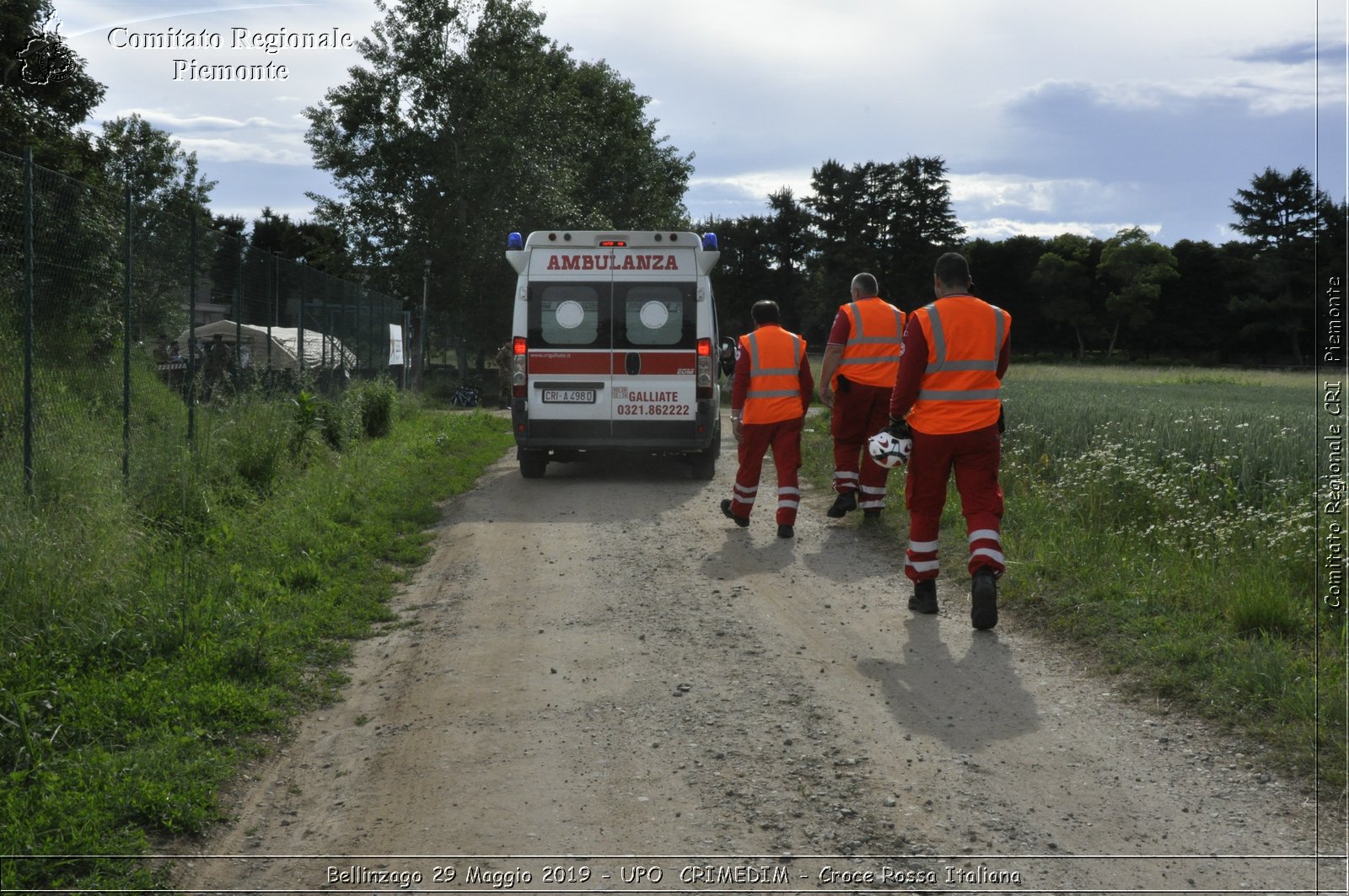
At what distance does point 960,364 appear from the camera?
646cm

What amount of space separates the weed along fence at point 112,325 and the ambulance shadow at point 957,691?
507cm

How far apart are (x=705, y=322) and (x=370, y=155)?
96.7 feet

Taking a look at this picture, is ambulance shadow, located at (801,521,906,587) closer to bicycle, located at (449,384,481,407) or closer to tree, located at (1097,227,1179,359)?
bicycle, located at (449,384,481,407)

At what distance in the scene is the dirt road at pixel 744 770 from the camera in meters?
3.43

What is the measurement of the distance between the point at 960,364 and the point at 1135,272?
71.8 meters

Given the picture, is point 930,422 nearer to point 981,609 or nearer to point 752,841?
point 981,609

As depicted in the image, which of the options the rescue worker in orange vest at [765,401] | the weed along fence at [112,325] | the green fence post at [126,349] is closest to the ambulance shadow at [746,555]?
the rescue worker in orange vest at [765,401]

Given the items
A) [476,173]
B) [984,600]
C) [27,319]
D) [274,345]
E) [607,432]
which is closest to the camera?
[984,600]

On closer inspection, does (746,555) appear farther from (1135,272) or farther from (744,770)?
(1135,272)

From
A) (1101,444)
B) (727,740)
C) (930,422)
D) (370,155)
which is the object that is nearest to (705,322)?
(1101,444)

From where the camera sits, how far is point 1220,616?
5.85 meters

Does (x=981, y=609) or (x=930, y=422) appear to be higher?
(x=930, y=422)

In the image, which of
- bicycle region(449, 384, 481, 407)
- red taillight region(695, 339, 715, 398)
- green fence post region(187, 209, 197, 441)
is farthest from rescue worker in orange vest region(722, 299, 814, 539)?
bicycle region(449, 384, 481, 407)

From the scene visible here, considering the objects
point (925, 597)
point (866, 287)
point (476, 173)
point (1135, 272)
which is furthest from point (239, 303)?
point (1135, 272)
